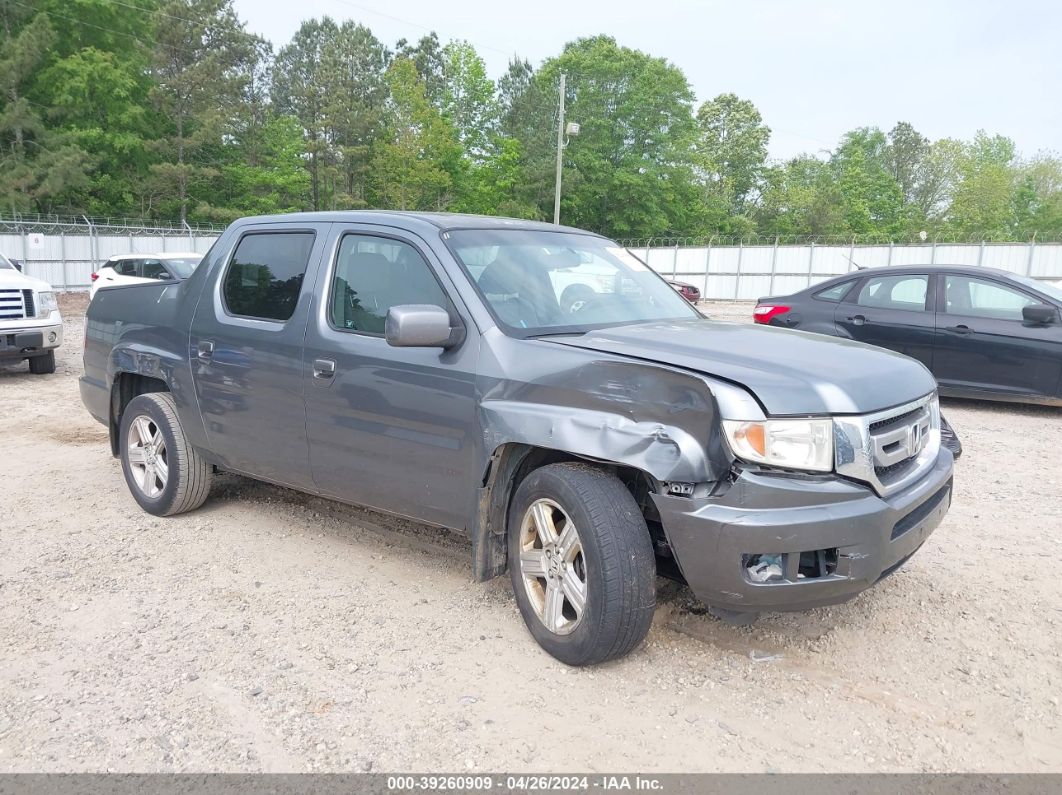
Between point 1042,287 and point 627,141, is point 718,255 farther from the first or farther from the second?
point 1042,287

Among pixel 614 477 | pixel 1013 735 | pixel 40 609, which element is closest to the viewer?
pixel 1013 735

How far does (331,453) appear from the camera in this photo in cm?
405

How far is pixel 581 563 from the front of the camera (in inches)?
126

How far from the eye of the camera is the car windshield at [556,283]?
3713 mm

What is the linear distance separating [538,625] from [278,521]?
7.78 feet

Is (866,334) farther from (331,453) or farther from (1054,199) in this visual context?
(1054,199)

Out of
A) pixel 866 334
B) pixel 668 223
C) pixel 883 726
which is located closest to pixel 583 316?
pixel 883 726

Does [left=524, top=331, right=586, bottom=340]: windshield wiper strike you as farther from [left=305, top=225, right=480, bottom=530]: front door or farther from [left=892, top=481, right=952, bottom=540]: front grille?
[left=892, top=481, right=952, bottom=540]: front grille

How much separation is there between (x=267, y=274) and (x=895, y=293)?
7.13 m

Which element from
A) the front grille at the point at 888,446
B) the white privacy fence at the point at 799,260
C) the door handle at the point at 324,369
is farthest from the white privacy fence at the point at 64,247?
the front grille at the point at 888,446

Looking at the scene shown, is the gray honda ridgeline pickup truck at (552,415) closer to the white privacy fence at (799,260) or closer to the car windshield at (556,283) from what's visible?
the car windshield at (556,283)

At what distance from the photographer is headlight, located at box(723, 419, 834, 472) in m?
2.85

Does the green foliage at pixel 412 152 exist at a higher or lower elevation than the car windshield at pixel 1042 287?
higher

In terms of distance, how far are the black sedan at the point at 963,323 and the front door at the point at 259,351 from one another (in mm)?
6669
